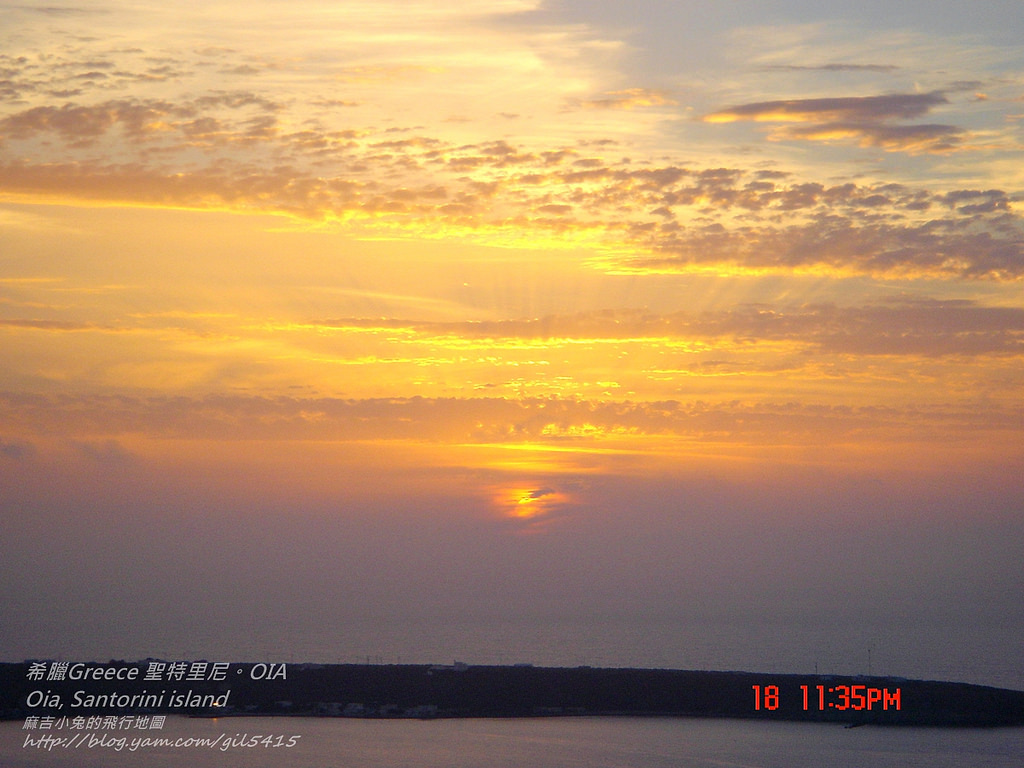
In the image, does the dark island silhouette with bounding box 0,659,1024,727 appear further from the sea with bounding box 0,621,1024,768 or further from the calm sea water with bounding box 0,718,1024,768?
the calm sea water with bounding box 0,718,1024,768

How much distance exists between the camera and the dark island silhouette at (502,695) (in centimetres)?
6250

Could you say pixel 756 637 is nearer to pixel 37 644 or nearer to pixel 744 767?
pixel 37 644

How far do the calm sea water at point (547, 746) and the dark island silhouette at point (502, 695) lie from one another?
85.1 inches

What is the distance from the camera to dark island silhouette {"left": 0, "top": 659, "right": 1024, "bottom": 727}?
6250 centimetres

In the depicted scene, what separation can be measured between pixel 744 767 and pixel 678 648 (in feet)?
337

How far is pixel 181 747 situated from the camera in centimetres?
5172

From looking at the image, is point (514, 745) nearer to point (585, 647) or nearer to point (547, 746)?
point (547, 746)
